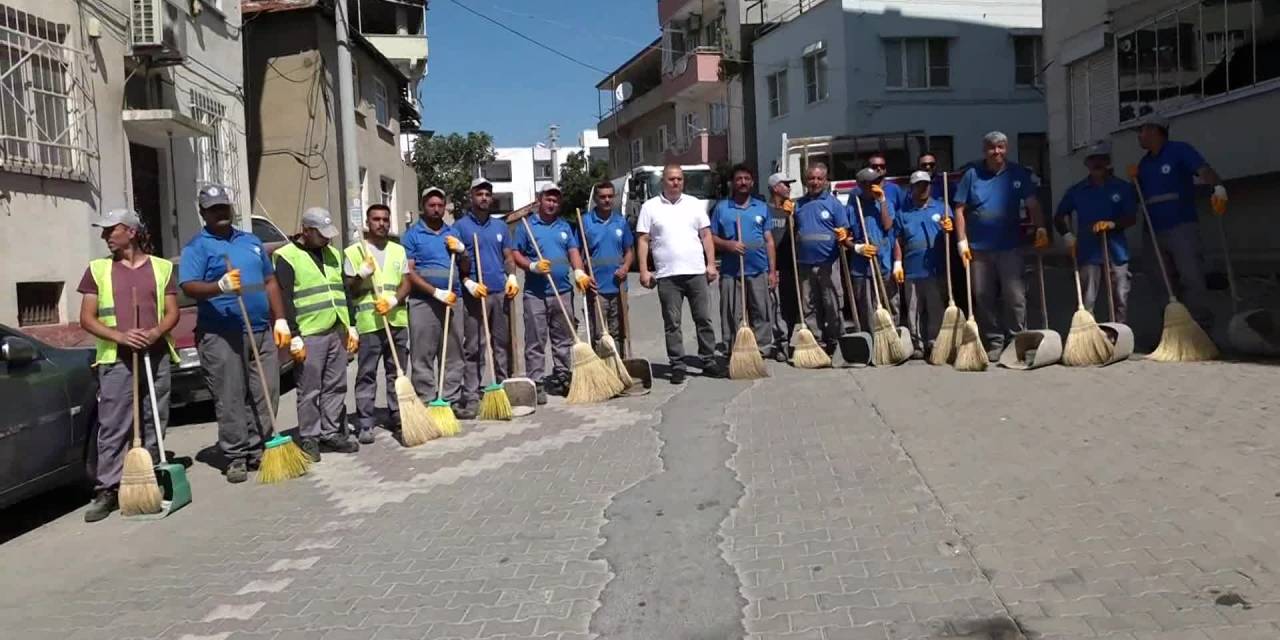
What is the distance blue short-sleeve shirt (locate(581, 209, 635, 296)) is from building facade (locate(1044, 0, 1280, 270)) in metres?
7.84

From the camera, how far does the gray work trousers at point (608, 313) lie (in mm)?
9367

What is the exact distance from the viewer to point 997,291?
9.44 m

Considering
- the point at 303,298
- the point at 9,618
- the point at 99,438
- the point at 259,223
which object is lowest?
the point at 9,618

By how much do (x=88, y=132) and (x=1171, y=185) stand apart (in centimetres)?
1113

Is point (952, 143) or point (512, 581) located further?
point (952, 143)

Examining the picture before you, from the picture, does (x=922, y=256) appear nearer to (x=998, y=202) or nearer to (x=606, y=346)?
(x=998, y=202)

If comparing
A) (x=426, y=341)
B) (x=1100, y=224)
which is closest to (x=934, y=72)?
(x=1100, y=224)

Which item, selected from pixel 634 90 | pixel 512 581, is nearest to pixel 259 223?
pixel 512 581

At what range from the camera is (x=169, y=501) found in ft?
21.7

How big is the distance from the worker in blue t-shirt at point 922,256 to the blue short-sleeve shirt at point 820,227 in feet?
1.80

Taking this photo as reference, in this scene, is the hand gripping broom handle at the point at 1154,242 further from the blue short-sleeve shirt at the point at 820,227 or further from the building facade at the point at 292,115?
the building facade at the point at 292,115

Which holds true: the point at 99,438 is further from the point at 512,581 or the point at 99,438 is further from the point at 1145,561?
the point at 1145,561

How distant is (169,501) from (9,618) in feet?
5.89

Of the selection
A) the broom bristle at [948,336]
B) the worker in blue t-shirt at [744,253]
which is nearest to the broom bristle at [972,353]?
the broom bristle at [948,336]
